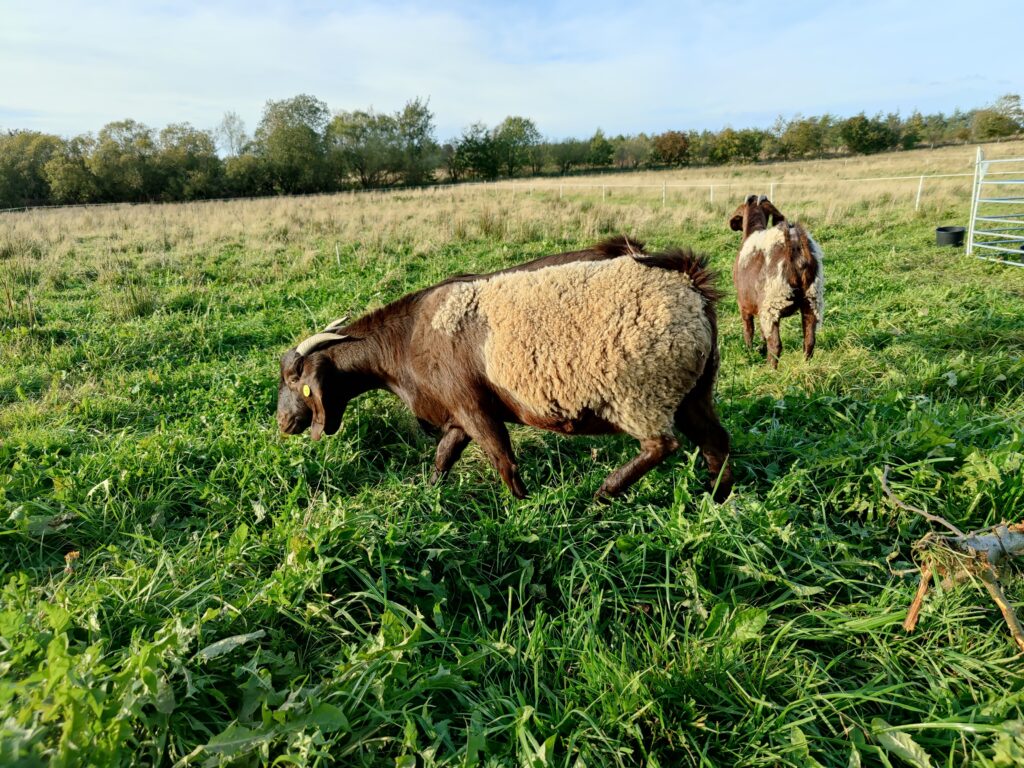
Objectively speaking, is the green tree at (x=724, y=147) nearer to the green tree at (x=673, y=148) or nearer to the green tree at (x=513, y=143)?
the green tree at (x=673, y=148)

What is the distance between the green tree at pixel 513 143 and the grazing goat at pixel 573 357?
63407mm

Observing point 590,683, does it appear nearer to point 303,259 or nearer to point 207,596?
point 207,596

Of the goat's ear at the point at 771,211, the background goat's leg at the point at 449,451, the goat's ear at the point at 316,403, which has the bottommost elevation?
the background goat's leg at the point at 449,451

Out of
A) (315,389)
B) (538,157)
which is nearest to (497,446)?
(315,389)

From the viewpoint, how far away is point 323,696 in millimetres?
2115

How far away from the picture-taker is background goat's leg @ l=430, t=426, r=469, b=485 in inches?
158

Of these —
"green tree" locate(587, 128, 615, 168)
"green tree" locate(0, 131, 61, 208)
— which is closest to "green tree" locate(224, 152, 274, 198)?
"green tree" locate(0, 131, 61, 208)

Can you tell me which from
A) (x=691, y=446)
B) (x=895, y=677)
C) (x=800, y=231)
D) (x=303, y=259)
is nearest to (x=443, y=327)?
(x=691, y=446)

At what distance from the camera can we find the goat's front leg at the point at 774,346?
20.4 ft

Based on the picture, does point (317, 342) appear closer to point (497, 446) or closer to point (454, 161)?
point (497, 446)

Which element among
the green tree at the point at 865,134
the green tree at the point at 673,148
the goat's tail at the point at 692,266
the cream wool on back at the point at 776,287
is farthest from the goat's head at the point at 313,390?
the green tree at the point at 865,134

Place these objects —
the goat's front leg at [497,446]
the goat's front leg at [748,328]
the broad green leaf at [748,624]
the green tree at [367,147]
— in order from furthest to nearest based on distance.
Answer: the green tree at [367,147], the goat's front leg at [748,328], the goat's front leg at [497,446], the broad green leaf at [748,624]

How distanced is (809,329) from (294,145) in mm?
48750

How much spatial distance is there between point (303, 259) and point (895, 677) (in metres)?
12.6
